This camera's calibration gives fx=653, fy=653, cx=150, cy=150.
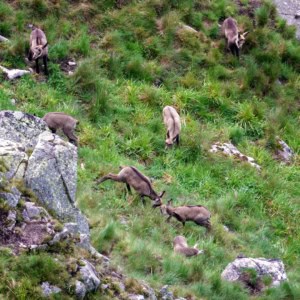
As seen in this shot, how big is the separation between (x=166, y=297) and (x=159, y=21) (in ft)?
32.0

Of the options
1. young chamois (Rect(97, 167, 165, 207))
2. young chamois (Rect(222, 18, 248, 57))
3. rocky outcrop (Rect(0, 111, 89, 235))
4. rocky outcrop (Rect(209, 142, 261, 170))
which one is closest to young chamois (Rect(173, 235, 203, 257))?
young chamois (Rect(97, 167, 165, 207))

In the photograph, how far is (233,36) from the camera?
16141 mm

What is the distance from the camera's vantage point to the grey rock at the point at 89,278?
A: 261 inches

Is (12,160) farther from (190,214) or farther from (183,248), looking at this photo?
(190,214)

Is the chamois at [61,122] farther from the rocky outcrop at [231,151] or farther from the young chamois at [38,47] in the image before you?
the rocky outcrop at [231,151]

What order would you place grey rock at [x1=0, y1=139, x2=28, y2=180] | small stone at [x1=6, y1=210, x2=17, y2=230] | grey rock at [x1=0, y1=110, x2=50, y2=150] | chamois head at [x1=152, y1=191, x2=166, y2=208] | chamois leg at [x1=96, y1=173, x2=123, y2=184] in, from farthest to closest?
chamois leg at [x1=96, y1=173, x2=123, y2=184] → chamois head at [x1=152, y1=191, x2=166, y2=208] → grey rock at [x1=0, y1=110, x2=50, y2=150] → grey rock at [x1=0, y1=139, x2=28, y2=180] → small stone at [x1=6, y1=210, x2=17, y2=230]

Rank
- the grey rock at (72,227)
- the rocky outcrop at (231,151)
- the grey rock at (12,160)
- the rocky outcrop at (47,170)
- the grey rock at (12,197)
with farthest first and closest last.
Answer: the rocky outcrop at (231,151), the rocky outcrop at (47,170), the grey rock at (12,160), the grey rock at (72,227), the grey rock at (12,197)

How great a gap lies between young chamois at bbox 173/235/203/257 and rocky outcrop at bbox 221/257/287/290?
1.73 feet

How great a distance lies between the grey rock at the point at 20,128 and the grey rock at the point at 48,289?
2.63 m

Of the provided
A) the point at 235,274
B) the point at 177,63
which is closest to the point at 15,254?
the point at 235,274

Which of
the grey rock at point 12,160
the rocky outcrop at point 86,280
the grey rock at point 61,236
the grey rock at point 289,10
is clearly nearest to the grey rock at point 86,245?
the grey rock at point 61,236

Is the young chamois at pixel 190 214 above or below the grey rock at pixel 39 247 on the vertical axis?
below

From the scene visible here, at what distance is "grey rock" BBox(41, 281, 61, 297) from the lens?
626 cm

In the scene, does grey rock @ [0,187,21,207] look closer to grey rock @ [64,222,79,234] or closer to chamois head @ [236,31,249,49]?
grey rock @ [64,222,79,234]
